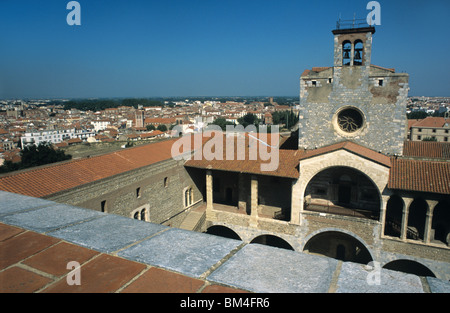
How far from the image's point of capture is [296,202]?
18.2 metres

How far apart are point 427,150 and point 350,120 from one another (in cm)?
1025

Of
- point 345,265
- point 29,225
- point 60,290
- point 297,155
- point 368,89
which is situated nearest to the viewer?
point 60,290

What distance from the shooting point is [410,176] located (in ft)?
52.6

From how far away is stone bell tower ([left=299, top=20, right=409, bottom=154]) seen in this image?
56.5 feet

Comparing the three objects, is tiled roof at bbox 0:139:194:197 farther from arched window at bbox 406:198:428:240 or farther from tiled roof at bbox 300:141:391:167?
arched window at bbox 406:198:428:240

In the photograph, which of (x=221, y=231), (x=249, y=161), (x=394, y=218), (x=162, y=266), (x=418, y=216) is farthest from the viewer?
(x=221, y=231)

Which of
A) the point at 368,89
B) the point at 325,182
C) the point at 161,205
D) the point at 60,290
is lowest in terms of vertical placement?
the point at 161,205

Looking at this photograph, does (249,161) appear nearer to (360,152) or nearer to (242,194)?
(242,194)

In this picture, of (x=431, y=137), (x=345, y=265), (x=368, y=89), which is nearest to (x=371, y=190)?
(x=368, y=89)

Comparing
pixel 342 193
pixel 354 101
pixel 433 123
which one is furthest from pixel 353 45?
pixel 433 123

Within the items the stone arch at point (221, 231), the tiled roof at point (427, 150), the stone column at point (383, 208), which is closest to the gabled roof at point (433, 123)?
the tiled roof at point (427, 150)

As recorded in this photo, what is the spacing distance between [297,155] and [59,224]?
1762 cm

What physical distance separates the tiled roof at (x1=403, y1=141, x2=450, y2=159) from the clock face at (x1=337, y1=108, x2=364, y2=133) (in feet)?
25.5
